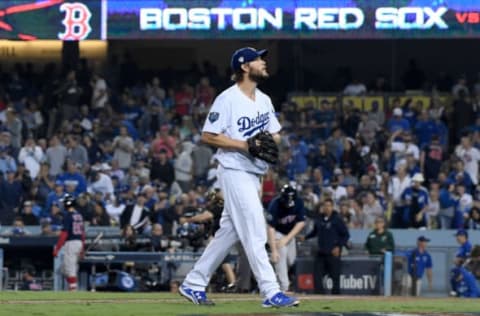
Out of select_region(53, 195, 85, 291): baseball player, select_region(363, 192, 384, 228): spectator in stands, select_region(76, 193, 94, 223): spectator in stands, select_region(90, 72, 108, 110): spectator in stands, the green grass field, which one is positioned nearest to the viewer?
the green grass field

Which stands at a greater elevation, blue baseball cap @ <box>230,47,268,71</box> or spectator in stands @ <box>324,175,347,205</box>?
blue baseball cap @ <box>230,47,268,71</box>

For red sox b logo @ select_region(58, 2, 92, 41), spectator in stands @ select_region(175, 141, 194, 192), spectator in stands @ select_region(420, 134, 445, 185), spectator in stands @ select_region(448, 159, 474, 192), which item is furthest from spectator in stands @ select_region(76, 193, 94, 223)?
spectator in stands @ select_region(448, 159, 474, 192)

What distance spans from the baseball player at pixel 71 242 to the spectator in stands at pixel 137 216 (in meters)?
1.92

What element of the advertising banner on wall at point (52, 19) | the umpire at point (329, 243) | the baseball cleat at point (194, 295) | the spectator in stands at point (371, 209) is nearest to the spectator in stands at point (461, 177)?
the spectator in stands at point (371, 209)

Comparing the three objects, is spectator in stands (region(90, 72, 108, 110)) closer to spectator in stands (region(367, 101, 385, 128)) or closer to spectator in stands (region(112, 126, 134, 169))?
spectator in stands (region(112, 126, 134, 169))

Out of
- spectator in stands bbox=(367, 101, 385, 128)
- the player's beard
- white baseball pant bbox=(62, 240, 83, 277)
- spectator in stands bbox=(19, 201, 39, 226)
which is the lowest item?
white baseball pant bbox=(62, 240, 83, 277)

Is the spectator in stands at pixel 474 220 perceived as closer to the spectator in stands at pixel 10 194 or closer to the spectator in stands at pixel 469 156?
the spectator in stands at pixel 469 156

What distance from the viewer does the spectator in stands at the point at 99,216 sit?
2481 cm

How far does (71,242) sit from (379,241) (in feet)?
15.5

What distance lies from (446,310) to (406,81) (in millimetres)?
19128

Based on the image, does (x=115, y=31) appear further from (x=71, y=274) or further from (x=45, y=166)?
(x=71, y=274)

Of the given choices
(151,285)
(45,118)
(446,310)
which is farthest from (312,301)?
(45,118)

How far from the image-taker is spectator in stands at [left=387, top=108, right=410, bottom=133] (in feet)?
90.3

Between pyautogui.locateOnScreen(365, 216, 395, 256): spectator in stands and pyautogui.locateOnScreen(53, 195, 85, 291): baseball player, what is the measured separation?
4398mm
